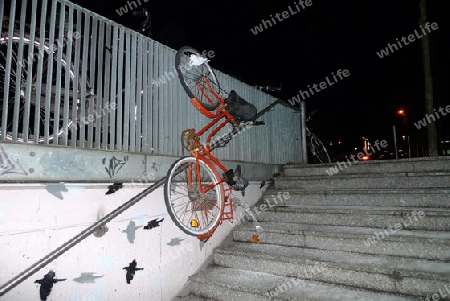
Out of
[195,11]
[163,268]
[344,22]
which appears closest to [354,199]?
[163,268]

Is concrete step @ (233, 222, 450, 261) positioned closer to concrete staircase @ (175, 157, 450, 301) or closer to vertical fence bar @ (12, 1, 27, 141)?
concrete staircase @ (175, 157, 450, 301)

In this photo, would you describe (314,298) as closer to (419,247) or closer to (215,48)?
(419,247)

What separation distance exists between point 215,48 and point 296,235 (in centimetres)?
603

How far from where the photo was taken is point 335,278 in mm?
3188

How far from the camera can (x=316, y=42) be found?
956cm

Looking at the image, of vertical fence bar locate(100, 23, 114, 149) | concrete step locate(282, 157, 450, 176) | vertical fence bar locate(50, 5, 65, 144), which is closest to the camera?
vertical fence bar locate(50, 5, 65, 144)

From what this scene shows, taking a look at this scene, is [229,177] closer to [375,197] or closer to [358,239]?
[358,239]

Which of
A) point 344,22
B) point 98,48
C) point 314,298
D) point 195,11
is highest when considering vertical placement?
point 344,22

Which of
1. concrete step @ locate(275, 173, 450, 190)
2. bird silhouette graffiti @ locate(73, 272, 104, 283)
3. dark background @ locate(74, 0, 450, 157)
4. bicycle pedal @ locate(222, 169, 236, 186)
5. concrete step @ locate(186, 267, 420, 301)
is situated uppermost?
dark background @ locate(74, 0, 450, 157)

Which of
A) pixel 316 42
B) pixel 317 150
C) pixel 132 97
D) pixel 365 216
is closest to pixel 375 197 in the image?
pixel 365 216

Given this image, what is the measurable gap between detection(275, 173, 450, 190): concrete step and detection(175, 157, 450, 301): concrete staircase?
1 cm

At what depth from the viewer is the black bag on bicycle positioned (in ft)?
11.7

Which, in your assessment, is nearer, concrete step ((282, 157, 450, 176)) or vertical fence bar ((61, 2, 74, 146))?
vertical fence bar ((61, 2, 74, 146))

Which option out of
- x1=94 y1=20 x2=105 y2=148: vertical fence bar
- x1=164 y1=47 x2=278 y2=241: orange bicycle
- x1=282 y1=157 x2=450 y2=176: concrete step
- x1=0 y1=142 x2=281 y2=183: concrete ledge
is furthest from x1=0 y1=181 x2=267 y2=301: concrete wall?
x1=282 y1=157 x2=450 y2=176: concrete step
